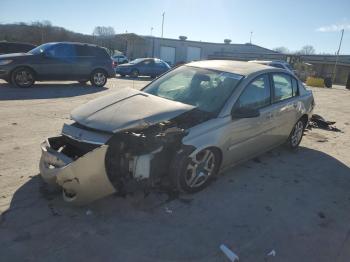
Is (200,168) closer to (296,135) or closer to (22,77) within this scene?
(296,135)

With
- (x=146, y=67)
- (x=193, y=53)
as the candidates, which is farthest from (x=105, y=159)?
(x=193, y=53)

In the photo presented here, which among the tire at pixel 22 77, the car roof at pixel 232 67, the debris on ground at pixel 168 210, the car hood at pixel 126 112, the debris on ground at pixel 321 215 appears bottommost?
the debris on ground at pixel 321 215

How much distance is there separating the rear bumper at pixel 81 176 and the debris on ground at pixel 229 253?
132 cm

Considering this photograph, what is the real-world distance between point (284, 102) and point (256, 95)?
95 centimetres

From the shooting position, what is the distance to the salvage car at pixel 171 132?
3721 mm

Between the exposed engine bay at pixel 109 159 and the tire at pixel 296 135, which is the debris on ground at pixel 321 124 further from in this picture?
the exposed engine bay at pixel 109 159

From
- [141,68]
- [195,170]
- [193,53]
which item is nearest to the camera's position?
[195,170]

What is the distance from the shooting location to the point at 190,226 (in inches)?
146

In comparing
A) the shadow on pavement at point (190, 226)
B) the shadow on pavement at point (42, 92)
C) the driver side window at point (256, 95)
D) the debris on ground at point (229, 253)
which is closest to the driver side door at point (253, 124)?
the driver side window at point (256, 95)

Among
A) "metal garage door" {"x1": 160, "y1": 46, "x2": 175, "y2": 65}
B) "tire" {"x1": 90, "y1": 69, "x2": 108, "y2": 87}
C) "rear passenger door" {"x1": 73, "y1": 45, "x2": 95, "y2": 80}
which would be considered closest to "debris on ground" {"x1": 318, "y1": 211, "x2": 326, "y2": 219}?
"rear passenger door" {"x1": 73, "y1": 45, "x2": 95, "y2": 80}

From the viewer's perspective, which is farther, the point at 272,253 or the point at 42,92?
the point at 42,92

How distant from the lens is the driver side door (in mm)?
4742

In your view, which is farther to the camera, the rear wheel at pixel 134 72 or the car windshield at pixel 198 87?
the rear wheel at pixel 134 72

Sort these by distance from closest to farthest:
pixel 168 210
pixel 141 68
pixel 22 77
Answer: pixel 168 210, pixel 22 77, pixel 141 68
